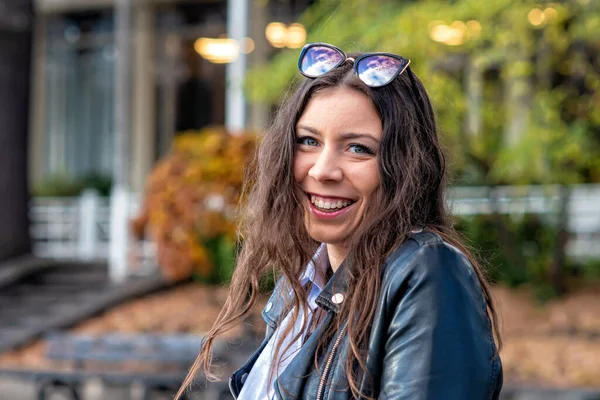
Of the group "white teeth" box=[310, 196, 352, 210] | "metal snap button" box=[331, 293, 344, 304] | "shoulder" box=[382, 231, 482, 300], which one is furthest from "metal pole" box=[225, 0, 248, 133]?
"shoulder" box=[382, 231, 482, 300]

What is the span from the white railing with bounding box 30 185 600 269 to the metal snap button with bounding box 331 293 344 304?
9445mm

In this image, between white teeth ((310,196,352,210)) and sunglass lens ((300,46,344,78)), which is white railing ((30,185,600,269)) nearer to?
sunglass lens ((300,46,344,78))

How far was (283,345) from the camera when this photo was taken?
214cm

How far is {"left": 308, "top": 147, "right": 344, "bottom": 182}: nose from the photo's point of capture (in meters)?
2.01

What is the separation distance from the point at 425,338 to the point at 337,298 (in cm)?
28

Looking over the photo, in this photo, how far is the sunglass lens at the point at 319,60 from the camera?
2125 millimetres

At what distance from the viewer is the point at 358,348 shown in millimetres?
1820

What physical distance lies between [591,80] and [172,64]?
13994mm

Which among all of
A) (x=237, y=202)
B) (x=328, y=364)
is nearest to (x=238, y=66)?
(x=237, y=202)

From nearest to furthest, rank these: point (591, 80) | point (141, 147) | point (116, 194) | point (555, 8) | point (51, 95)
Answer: point (555, 8) < point (591, 80) < point (116, 194) < point (141, 147) < point (51, 95)

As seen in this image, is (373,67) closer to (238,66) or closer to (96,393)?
(96,393)

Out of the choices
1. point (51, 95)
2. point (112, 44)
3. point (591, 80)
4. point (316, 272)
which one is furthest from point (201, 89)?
point (316, 272)

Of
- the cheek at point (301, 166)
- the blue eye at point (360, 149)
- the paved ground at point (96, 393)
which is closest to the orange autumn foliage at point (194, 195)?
the paved ground at point (96, 393)

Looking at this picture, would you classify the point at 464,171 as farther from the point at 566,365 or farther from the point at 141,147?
the point at 141,147
